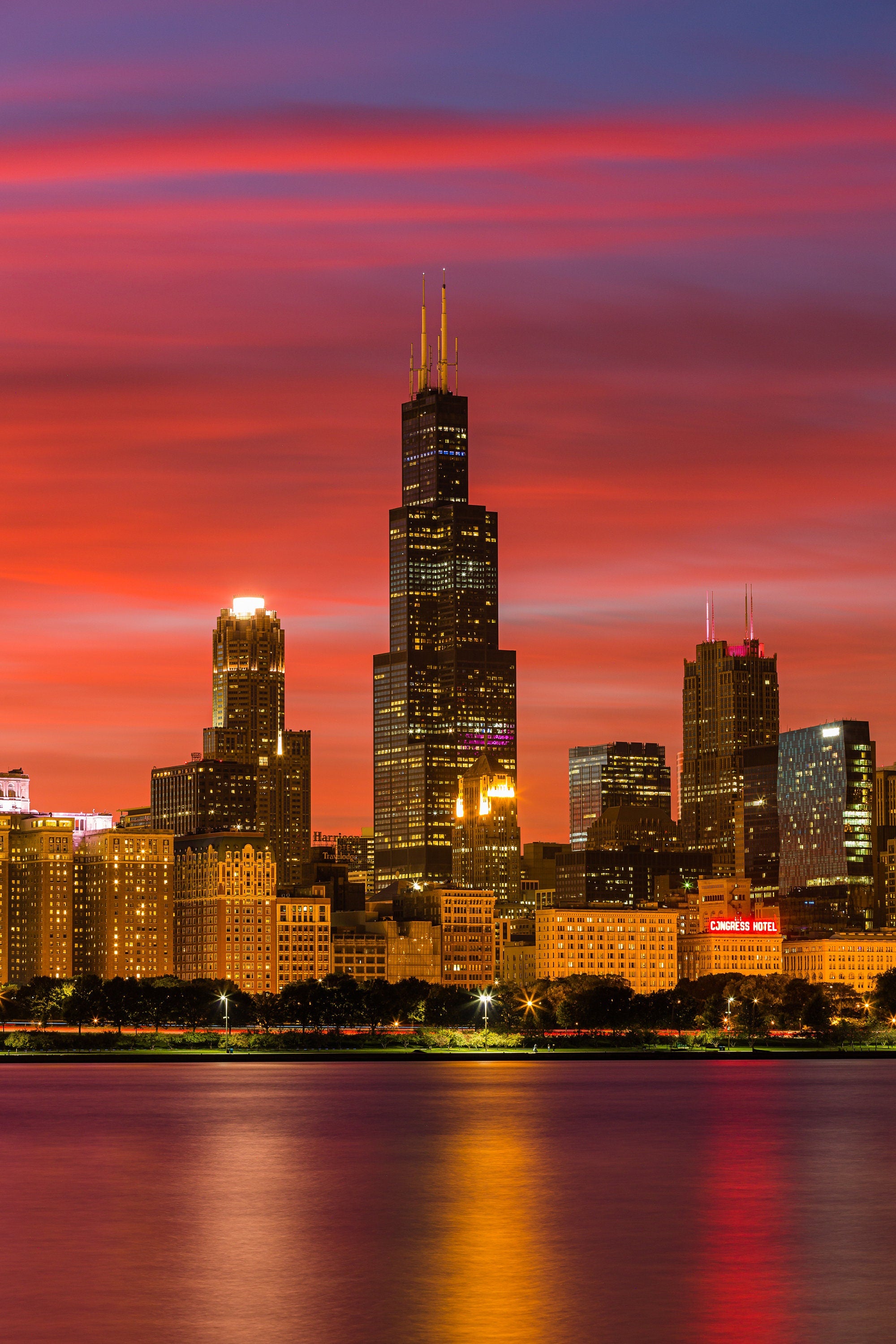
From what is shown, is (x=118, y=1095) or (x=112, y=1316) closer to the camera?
(x=112, y=1316)

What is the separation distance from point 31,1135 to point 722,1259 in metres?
71.6

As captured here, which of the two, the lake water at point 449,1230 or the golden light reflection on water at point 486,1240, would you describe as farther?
the lake water at point 449,1230

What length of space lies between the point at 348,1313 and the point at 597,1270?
10.8 m

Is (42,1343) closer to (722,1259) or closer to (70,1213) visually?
(722,1259)

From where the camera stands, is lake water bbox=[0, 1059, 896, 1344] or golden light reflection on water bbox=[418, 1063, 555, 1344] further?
lake water bbox=[0, 1059, 896, 1344]

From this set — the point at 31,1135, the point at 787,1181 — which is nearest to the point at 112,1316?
the point at 787,1181

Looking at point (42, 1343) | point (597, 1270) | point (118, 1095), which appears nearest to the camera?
point (42, 1343)

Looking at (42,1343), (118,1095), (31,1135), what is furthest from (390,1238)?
(118,1095)

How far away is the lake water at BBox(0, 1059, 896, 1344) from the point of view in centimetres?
5847

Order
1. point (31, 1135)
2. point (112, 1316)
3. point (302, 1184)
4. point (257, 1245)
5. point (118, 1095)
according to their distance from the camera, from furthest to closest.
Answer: point (118, 1095) → point (31, 1135) → point (302, 1184) → point (257, 1245) → point (112, 1316)

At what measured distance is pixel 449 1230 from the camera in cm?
7912

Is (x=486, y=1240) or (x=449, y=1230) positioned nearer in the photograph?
(x=486, y=1240)

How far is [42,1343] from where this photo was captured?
54875 mm

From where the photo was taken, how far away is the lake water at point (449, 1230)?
192 feet
